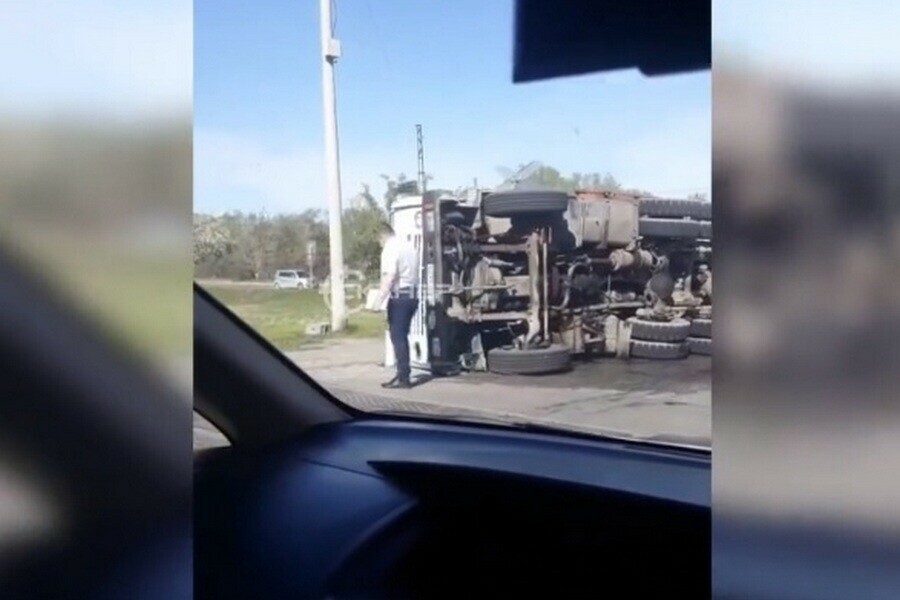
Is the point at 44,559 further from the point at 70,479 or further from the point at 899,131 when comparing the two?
the point at 899,131

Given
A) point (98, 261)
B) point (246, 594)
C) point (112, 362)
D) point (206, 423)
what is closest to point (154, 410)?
point (112, 362)

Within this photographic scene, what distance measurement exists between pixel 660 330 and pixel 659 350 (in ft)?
0.12

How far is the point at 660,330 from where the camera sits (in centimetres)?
180

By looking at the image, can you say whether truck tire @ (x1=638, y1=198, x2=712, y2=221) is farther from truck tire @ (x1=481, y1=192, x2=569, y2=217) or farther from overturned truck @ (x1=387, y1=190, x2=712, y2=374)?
truck tire @ (x1=481, y1=192, x2=569, y2=217)

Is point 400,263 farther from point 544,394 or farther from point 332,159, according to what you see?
point 544,394

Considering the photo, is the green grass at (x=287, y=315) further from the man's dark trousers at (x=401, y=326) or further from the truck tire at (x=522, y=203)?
the truck tire at (x=522, y=203)

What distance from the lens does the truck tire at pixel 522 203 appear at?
6.63 ft

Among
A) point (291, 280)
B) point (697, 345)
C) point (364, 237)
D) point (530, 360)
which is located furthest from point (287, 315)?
point (697, 345)

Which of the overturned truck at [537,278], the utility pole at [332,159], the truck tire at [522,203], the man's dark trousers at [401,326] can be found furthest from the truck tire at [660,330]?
the utility pole at [332,159]

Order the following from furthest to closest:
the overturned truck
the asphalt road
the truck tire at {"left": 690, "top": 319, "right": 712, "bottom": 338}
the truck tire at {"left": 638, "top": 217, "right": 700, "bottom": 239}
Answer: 1. the overturned truck
2. the asphalt road
3. the truck tire at {"left": 638, "top": 217, "right": 700, "bottom": 239}
4. the truck tire at {"left": 690, "top": 319, "right": 712, "bottom": 338}

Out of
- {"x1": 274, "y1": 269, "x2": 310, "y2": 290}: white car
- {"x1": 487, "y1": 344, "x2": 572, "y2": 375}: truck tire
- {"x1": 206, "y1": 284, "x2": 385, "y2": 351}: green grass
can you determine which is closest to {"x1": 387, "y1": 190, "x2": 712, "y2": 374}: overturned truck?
{"x1": 487, "y1": 344, "x2": 572, "y2": 375}: truck tire

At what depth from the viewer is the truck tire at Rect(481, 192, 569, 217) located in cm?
202

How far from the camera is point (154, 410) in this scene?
3.74 ft

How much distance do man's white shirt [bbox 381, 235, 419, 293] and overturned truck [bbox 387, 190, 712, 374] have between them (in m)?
0.02
